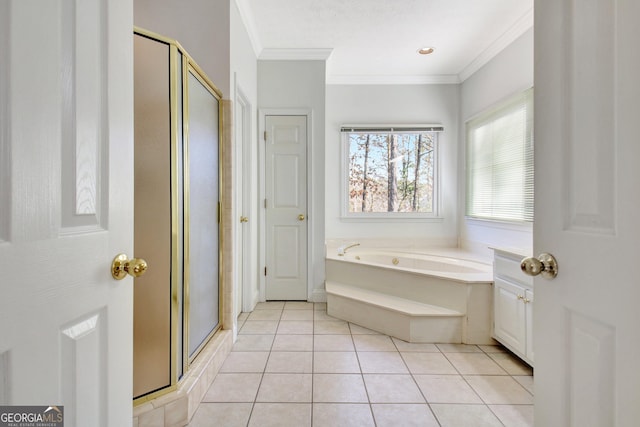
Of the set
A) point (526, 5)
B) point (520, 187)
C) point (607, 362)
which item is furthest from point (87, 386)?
point (526, 5)

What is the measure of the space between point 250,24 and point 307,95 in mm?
843

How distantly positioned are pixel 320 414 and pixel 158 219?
1.24 metres

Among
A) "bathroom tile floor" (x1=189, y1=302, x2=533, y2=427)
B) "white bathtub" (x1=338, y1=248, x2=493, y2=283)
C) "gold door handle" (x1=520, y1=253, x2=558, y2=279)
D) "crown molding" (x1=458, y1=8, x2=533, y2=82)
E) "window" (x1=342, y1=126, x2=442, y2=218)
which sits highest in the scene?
"crown molding" (x1=458, y1=8, x2=533, y2=82)

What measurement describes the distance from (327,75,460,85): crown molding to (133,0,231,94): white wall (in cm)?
190

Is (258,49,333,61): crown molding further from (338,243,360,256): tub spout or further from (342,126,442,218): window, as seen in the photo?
(338,243,360,256): tub spout

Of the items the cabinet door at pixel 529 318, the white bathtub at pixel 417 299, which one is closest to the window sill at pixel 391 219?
the white bathtub at pixel 417 299

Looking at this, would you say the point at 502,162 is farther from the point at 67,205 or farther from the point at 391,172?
the point at 67,205

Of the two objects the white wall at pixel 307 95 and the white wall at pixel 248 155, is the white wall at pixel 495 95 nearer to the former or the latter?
the white wall at pixel 307 95

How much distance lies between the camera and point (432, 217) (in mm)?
3914

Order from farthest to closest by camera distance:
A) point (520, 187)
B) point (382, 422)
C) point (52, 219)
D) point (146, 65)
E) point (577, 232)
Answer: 1. point (520, 187)
2. point (382, 422)
3. point (146, 65)
4. point (577, 232)
5. point (52, 219)

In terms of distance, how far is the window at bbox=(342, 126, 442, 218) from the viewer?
3.93 meters

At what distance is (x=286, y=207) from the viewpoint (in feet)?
10.7

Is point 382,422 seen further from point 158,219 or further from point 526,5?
point 526,5

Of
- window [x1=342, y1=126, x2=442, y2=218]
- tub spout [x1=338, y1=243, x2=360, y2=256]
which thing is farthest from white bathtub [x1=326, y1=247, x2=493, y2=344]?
window [x1=342, y1=126, x2=442, y2=218]
